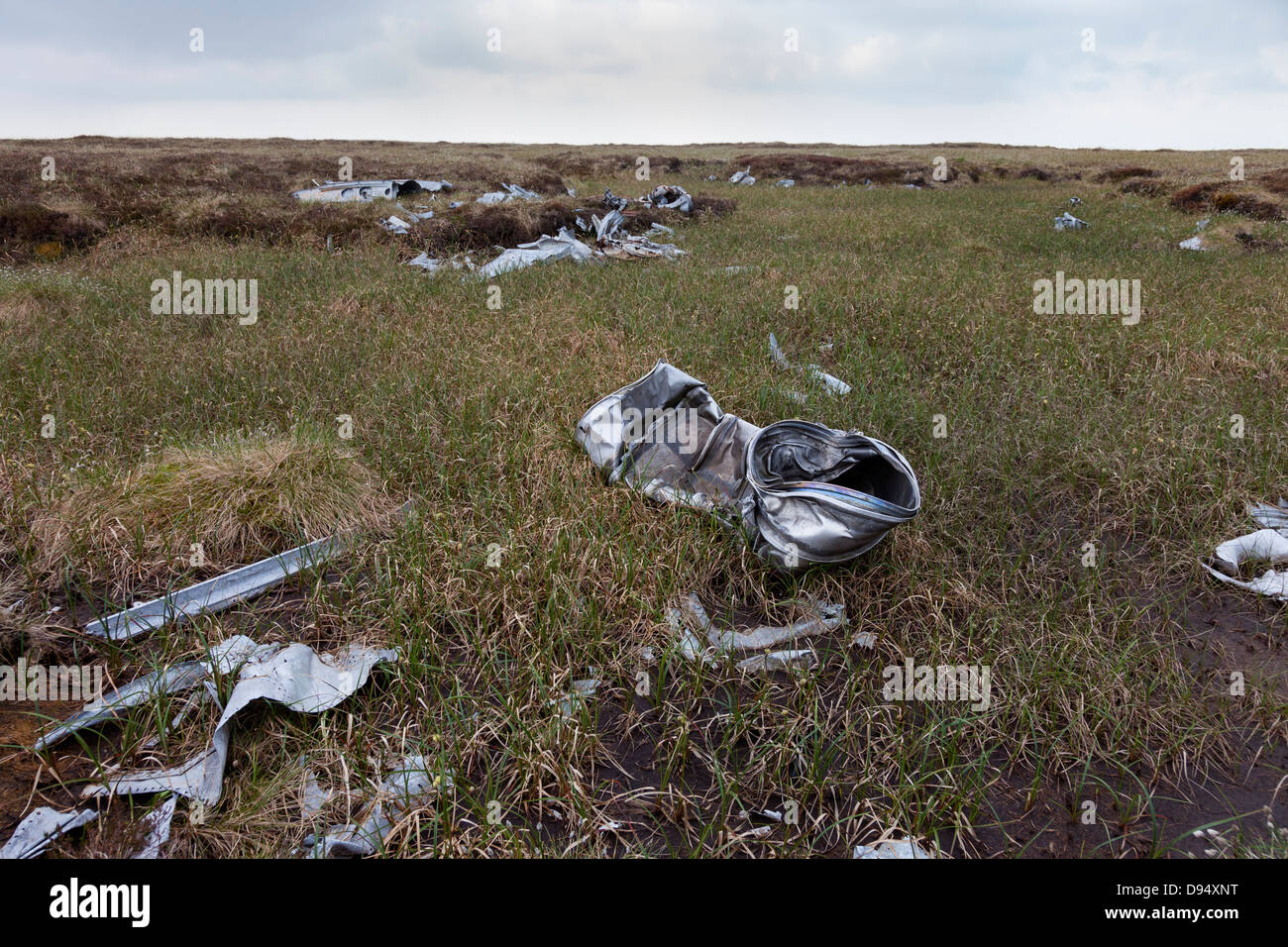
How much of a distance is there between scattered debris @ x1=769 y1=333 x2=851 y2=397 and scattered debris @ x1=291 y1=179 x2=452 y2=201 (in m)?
10.7

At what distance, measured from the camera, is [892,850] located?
6.29 ft

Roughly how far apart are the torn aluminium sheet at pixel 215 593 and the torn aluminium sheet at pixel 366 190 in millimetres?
12085

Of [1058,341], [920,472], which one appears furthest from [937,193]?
[920,472]

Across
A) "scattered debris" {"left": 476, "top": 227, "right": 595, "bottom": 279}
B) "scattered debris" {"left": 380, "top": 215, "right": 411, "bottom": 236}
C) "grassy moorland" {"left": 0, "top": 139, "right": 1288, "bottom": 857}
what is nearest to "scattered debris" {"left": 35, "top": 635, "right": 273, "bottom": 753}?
"grassy moorland" {"left": 0, "top": 139, "right": 1288, "bottom": 857}

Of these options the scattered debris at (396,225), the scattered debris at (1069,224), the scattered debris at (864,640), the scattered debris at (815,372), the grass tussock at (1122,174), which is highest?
the grass tussock at (1122,174)

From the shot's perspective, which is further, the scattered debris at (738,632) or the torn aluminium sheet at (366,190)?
the torn aluminium sheet at (366,190)

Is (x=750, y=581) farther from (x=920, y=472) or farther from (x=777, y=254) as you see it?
(x=777, y=254)

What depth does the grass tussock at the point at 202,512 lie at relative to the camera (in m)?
2.92


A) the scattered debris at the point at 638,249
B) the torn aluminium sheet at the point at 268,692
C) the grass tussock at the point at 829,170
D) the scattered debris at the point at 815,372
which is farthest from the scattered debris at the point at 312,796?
the grass tussock at the point at 829,170

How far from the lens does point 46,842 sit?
5.82 feet

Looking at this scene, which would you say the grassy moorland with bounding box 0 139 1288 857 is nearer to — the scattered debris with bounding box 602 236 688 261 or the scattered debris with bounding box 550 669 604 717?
the scattered debris with bounding box 550 669 604 717

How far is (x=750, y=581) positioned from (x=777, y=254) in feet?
23.2

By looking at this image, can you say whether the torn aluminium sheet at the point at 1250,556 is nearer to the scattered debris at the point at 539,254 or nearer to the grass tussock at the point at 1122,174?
the scattered debris at the point at 539,254

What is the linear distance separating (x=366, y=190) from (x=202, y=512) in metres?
13.4
